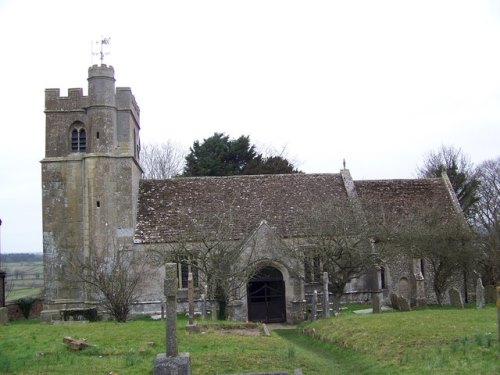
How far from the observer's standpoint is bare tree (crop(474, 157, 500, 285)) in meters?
A: 32.6

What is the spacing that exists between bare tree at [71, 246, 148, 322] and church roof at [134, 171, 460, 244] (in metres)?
1.30

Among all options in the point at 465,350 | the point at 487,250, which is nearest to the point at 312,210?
the point at 487,250

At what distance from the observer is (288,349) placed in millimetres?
16516

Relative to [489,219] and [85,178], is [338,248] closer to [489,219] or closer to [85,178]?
[85,178]

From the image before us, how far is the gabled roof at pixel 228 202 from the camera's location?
109 ft

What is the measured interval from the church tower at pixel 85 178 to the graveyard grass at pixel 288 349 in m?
11.6

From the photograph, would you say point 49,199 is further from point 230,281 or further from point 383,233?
point 383,233

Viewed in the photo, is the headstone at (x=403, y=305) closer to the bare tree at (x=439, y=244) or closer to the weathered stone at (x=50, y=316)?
the bare tree at (x=439, y=244)

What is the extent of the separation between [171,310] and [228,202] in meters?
22.5

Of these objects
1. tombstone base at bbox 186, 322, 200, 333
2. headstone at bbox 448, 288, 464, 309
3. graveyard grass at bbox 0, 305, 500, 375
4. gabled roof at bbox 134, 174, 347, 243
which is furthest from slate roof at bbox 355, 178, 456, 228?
tombstone base at bbox 186, 322, 200, 333

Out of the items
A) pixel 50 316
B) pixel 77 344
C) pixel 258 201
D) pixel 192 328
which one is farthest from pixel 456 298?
pixel 77 344

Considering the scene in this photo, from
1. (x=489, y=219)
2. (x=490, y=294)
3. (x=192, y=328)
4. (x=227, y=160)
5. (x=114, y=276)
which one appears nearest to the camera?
(x=192, y=328)

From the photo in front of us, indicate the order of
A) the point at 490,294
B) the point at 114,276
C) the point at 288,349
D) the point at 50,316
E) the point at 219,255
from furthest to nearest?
the point at 490,294
the point at 50,316
the point at 219,255
the point at 114,276
the point at 288,349

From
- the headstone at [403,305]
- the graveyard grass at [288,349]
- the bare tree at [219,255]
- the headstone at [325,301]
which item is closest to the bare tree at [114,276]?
the bare tree at [219,255]
